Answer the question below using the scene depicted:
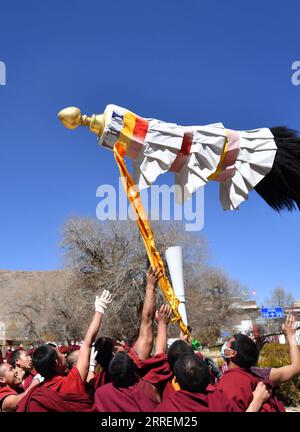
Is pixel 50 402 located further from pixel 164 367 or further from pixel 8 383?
pixel 8 383

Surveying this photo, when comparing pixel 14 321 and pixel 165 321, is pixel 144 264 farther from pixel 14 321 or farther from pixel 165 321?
pixel 14 321

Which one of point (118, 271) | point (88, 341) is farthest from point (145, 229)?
point (118, 271)

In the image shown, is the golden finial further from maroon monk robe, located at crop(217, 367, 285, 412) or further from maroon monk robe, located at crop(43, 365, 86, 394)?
maroon monk robe, located at crop(217, 367, 285, 412)

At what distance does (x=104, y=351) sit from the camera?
13.8ft

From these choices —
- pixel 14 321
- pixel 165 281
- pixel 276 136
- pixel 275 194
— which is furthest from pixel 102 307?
pixel 14 321

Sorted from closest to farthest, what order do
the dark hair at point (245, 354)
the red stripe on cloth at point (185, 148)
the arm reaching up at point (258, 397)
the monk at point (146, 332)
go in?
the arm reaching up at point (258, 397) → the dark hair at point (245, 354) → the monk at point (146, 332) → the red stripe on cloth at point (185, 148)

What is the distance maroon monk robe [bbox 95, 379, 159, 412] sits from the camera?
310 cm

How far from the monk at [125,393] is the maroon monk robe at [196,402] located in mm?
386

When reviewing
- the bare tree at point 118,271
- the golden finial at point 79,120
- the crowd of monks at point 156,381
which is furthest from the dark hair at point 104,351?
the bare tree at point 118,271

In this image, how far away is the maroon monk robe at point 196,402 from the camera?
8.78 ft

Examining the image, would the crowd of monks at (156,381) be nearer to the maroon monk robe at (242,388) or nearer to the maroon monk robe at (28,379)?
the maroon monk robe at (242,388)

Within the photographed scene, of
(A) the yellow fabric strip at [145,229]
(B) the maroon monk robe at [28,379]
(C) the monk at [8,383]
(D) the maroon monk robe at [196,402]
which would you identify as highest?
(A) the yellow fabric strip at [145,229]

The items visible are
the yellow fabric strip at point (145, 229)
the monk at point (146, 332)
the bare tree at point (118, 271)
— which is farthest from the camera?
the bare tree at point (118, 271)

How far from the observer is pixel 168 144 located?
4762 mm
